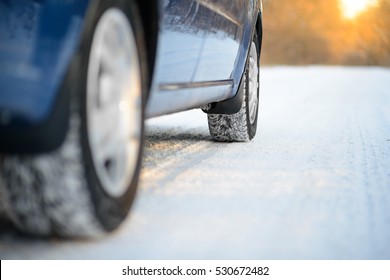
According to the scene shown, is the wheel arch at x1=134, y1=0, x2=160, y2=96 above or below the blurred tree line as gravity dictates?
below

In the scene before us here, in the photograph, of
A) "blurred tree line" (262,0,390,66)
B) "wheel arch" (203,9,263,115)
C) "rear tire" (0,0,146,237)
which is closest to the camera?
"rear tire" (0,0,146,237)

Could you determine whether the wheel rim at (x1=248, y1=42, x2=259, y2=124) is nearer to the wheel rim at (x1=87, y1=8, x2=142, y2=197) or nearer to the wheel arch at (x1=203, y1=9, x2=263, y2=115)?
the wheel arch at (x1=203, y1=9, x2=263, y2=115)

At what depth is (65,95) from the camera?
1.70 meters

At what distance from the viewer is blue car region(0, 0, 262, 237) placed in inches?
65.4

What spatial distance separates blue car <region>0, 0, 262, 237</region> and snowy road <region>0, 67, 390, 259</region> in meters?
0.14

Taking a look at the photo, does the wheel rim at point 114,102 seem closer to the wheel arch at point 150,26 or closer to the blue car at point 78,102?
the blue car at point 78,102

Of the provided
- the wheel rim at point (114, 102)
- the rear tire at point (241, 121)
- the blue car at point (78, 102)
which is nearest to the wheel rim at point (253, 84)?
the rear tire at point (241, 121)

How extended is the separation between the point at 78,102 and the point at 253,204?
1.01 metres

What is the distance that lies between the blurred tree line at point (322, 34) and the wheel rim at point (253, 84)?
39583 millimetres

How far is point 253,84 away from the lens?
4734 millimetres

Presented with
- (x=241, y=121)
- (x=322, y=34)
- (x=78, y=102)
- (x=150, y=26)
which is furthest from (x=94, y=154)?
(x=322, y=34)

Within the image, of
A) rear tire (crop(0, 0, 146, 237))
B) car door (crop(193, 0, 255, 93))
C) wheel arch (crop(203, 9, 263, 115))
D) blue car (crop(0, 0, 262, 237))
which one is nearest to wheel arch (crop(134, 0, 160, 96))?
blue car (crop(0, 0, 262, 237))

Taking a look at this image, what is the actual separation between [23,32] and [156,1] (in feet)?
2.13

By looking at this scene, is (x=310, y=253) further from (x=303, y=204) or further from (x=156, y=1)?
(x=156, y=1)
